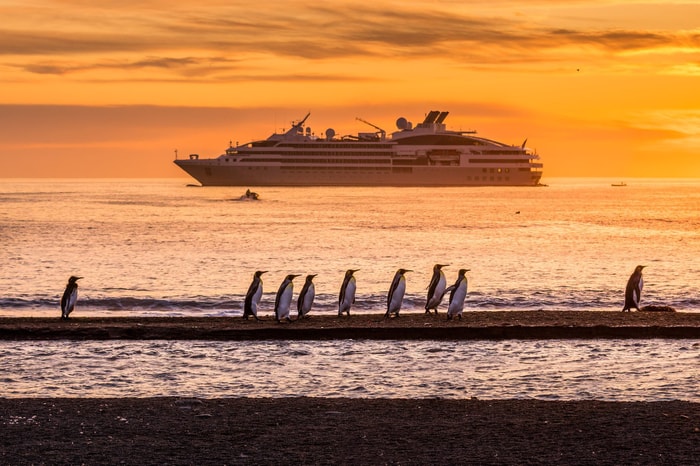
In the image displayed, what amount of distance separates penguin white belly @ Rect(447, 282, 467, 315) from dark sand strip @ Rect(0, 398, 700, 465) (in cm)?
837

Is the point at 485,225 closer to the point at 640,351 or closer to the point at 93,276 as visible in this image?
the point at 93,276

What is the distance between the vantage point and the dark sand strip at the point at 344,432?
30.1 feet

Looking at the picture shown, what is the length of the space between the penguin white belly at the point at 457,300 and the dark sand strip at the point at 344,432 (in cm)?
837

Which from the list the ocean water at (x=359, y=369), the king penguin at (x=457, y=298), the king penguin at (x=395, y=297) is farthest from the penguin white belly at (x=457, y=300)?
the ocean water at (x=359, y=369)

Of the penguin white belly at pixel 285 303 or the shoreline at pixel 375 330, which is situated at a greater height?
the penguin white belly at pixel 285 303

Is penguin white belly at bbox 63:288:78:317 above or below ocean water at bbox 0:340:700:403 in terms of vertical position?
above

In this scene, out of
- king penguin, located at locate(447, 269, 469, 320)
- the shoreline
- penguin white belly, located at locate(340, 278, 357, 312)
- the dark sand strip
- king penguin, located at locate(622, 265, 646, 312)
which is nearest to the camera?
the dark sand strip

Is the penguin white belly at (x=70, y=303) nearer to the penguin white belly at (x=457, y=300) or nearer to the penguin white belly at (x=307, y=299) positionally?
the penguin white belly at (x=307, y=299)

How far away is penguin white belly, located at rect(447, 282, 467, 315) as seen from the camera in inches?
794

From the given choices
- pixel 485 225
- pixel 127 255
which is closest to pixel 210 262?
pixel 127 255

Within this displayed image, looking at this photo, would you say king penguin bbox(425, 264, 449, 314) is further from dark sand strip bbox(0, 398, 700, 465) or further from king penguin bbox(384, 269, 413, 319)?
dark sand strip bbox(0, 398, 700, 465)

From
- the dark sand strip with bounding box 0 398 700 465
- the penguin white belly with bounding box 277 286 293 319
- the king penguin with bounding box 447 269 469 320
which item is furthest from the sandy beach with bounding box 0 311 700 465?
the king penguin with bounding box 447 269 469 320

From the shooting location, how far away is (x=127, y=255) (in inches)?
1796

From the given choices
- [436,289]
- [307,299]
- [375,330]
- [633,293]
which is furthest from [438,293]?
[633,293]
